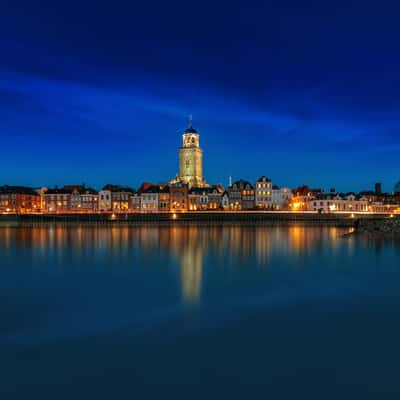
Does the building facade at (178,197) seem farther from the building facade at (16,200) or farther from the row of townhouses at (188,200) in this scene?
the building facade at (16,200)

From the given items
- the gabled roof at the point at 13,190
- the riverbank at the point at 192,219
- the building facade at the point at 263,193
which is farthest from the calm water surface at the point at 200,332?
the gabled roof at the point at 13,190

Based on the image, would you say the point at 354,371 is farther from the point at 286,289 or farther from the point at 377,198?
the point at 377,198

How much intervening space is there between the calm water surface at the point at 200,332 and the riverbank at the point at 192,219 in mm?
51942

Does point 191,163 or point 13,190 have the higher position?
point 191,163

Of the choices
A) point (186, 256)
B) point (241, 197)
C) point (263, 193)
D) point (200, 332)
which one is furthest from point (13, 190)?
point (200, 332)

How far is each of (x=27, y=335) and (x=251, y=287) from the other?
9028 mm

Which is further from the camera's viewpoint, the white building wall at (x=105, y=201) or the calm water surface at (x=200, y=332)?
the white building wall at (x=105, y=201)

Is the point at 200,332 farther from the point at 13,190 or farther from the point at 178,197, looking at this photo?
the point at 13,190

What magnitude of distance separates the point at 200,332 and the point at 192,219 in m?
67.5

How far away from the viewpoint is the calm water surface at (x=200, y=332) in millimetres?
7875

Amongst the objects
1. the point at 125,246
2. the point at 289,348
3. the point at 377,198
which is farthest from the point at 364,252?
the point at 377,198

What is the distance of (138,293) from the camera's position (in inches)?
630

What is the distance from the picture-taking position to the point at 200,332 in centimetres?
1096

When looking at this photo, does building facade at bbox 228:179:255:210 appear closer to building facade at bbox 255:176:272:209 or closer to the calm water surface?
building facade at bbox 255:176:272:209
